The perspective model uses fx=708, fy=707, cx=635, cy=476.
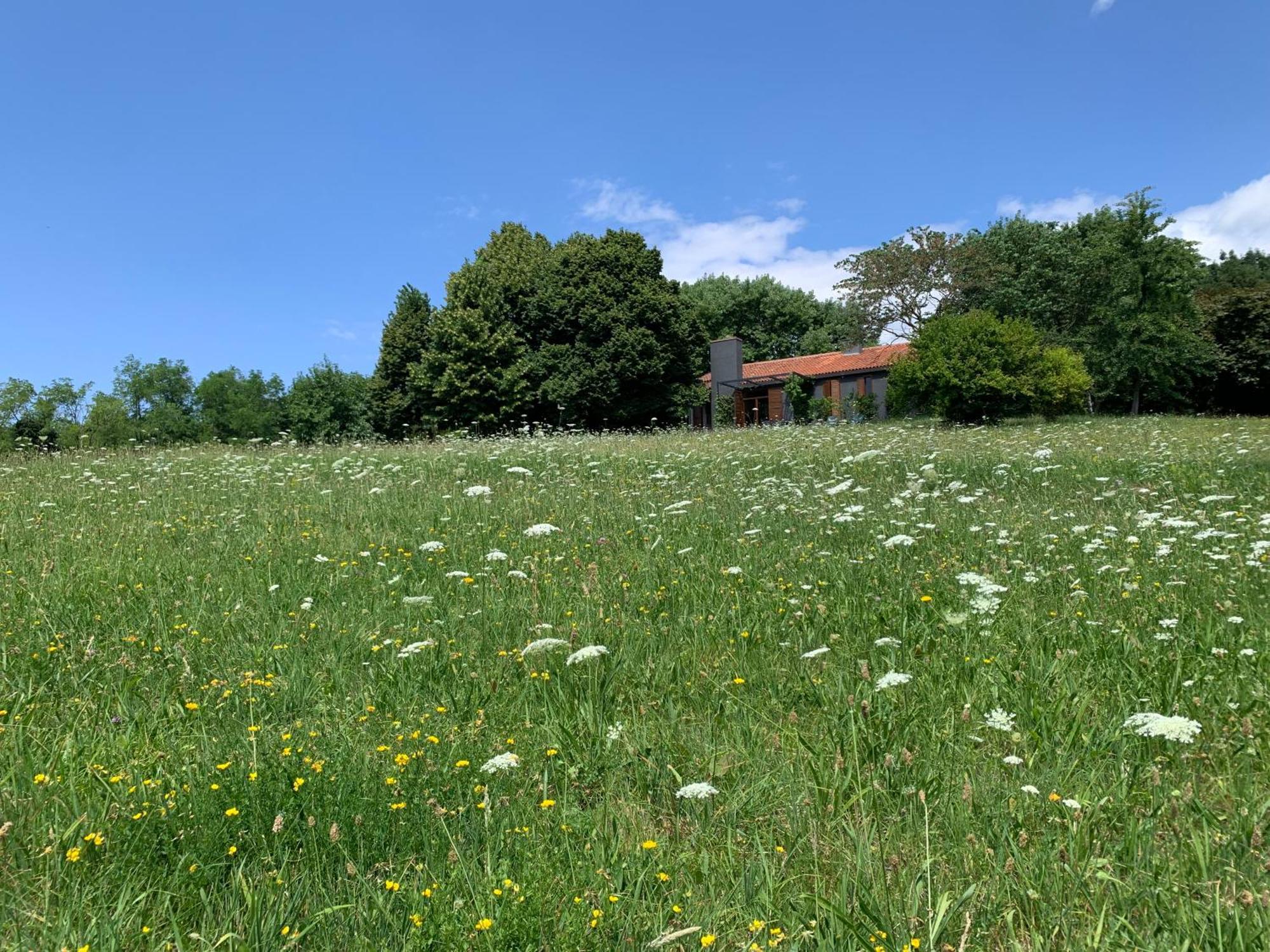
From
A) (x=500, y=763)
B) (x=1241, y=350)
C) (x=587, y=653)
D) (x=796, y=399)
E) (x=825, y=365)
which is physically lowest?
(x=500, y=763)

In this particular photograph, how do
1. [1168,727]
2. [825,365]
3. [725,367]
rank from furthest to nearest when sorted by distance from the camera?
[725,367] → [825,365] → [1168,727]

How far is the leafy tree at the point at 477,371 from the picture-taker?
1312 inches

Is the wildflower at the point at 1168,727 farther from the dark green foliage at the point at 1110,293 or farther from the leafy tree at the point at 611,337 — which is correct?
the dark green foliage at the point at 1110,293

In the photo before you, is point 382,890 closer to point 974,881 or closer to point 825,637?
point 974,881

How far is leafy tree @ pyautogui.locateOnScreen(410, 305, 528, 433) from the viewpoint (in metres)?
33.3

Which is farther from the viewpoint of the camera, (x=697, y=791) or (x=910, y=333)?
(x=910, y=333)

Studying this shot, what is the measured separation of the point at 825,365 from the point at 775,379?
4.05m

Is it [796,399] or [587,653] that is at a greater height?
[796,399]

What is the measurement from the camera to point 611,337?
1318 inches

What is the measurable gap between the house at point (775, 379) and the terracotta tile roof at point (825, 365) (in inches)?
1.9

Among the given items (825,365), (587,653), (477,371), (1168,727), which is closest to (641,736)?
(587,653)

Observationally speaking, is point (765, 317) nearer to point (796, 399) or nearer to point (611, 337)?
point (796, 399)

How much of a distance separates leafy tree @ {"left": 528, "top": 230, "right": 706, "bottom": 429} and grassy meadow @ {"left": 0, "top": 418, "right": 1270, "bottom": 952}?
1075 inches

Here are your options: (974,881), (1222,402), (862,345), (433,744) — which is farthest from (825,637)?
(1222,402)
